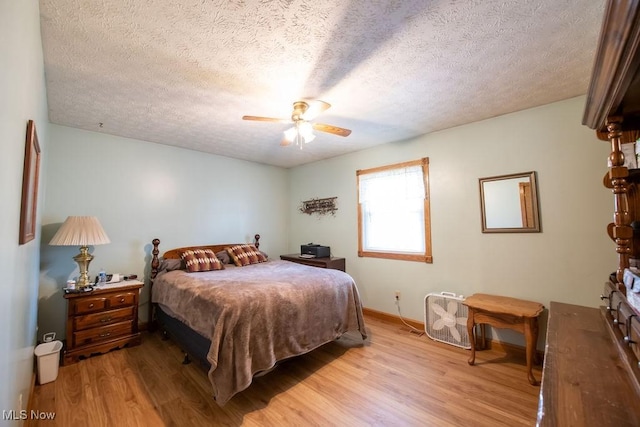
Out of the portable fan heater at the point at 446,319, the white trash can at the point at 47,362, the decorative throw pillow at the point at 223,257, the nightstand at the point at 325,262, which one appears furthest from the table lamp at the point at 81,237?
the portable fan heater at the point at 446,319

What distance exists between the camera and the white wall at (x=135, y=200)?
2.81m

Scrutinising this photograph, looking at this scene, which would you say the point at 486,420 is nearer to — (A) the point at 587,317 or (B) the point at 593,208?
(A) the point at 587,317

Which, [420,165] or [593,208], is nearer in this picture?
[593,208]

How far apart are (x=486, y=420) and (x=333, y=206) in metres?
3.08

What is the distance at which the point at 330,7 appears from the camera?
1359 mm

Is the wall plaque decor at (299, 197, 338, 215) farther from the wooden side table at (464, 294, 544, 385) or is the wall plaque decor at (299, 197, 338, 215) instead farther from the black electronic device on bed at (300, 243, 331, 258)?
the wooden side table at (464, 294, 544, 385)

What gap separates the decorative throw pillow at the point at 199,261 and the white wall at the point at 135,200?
1.50 ft

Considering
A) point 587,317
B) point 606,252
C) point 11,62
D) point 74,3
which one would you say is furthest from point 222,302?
point 606,252

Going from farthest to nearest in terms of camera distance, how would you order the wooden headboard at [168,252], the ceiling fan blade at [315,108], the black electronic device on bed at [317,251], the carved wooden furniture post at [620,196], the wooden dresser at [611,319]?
the black electronic device on bed at [317,251]
the wooden headboard at [168,252]
the ceiling fan blade at [315,108]
the carved wooden furniture post at [620,196]
the wooden dresser at [611,319]

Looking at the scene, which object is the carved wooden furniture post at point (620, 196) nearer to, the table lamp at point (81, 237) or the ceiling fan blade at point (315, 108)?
the ceiling fan blade at point (315, 108)

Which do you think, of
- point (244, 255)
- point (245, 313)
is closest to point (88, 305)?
point (244, 255)

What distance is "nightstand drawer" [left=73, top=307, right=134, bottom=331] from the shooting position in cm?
252

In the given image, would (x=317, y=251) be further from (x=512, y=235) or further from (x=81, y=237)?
(x=81, y=237)

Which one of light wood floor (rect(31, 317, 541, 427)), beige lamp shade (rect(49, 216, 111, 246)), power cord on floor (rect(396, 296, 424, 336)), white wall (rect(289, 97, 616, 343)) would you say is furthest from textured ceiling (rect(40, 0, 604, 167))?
light wood floor (rect(31, 317, 541, 427))
